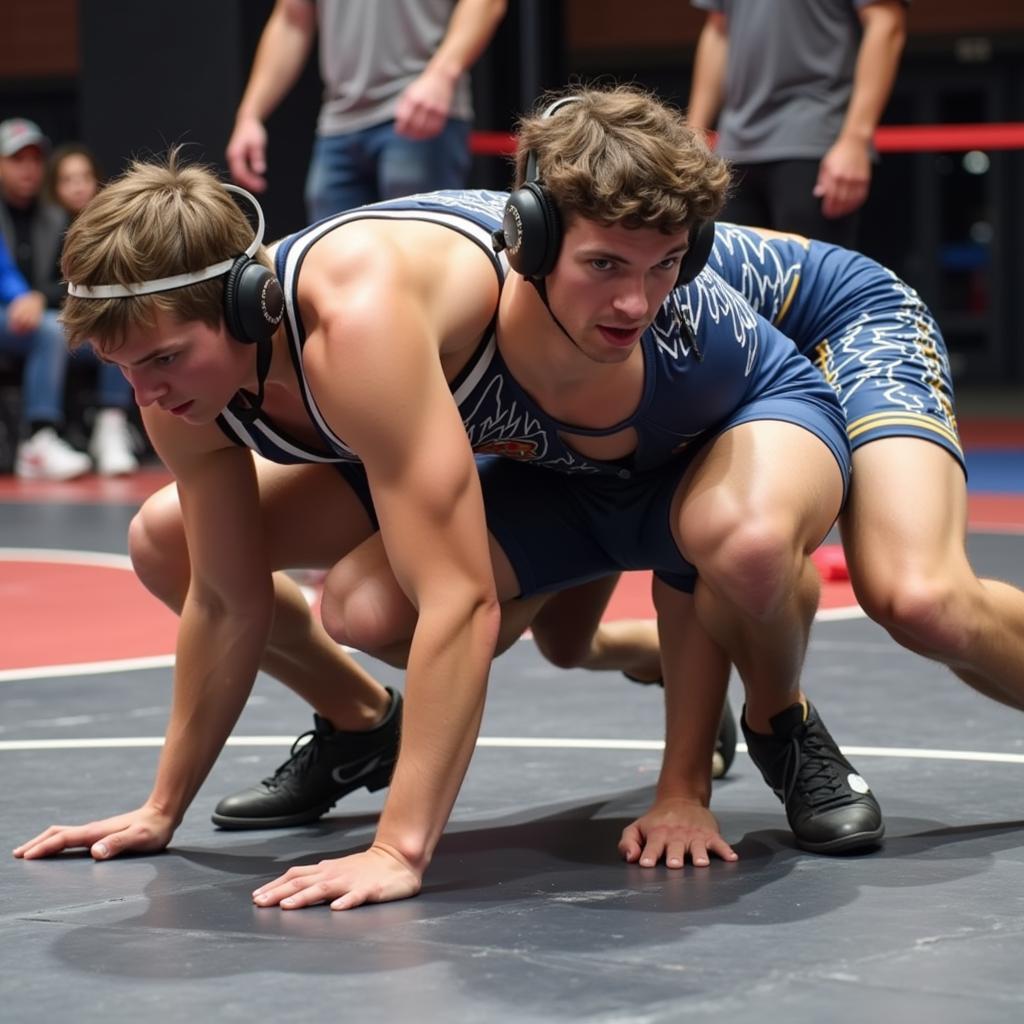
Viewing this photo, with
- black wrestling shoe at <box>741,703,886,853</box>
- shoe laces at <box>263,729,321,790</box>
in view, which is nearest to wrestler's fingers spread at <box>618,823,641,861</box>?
black wrestling shoe at <box>741,703,886,853</box>

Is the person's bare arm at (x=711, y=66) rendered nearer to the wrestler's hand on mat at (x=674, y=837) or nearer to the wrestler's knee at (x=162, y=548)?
the wrestler's knee at (x=162, y=548)

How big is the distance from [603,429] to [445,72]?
2.27 meters

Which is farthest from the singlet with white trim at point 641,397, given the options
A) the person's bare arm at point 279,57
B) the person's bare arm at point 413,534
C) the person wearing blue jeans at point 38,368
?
the person wearing blue jeans at point 38,368

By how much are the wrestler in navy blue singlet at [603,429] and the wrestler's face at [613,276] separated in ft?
0.54

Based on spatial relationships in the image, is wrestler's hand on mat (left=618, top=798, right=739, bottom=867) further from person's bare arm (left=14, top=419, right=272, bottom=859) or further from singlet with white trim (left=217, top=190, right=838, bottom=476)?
person's bare arm (left=14, top=419, right=272, bottom=859)

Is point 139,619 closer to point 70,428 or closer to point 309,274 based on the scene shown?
point 309,274

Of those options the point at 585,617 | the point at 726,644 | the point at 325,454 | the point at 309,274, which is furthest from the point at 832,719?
the point at 309,274

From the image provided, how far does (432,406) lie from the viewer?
2.53 metres

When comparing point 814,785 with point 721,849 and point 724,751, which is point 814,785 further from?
point 724,751

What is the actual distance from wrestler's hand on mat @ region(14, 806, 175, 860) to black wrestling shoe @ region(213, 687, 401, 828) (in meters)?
0.20

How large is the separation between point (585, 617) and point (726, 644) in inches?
20.2

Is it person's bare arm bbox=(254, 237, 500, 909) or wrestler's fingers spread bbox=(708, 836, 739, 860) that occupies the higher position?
person's bare arm bbox=(254, 237, 500, 909)

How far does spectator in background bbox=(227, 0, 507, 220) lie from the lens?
5031 millimetres

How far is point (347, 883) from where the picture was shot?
2.54 metres
